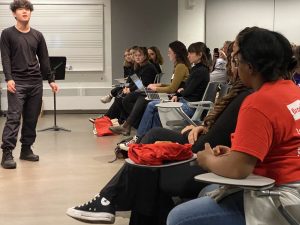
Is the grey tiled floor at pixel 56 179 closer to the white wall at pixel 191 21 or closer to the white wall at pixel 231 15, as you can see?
the white wall at pixel 191 21

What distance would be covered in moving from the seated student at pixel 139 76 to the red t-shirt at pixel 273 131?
4.65 meters

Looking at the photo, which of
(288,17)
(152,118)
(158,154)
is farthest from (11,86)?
(288,17)

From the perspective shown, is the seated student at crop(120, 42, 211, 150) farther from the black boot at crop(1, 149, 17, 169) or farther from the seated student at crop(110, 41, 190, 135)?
the black boot at crop(1, 149, 17, 169)

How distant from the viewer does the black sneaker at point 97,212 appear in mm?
2293

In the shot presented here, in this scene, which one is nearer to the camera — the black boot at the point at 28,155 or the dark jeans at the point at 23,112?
the dark jeans at the point at 23,112

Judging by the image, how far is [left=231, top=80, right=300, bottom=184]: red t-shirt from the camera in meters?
1.45

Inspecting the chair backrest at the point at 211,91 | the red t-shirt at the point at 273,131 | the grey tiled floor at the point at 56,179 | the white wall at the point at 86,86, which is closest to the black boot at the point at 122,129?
the grey tiled floor at the point at 56,179

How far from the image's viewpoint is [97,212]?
7.57 ft

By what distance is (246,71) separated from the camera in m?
1.59

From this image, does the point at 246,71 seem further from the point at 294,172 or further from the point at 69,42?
the point at 69,42

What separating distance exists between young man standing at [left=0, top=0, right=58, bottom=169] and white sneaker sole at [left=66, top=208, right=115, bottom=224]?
6.38 feet

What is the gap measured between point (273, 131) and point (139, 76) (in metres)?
5.10

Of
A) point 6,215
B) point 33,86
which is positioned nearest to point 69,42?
point 33,86

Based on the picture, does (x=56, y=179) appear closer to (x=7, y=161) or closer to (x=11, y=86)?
(x=7, y=161)
